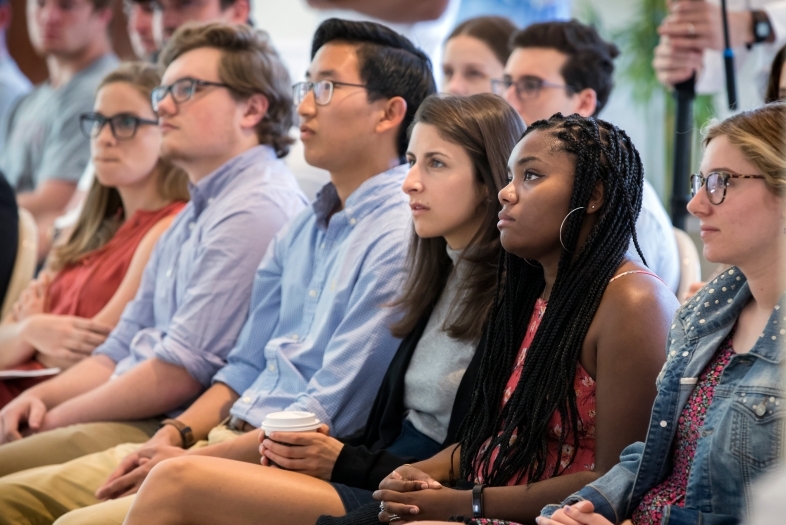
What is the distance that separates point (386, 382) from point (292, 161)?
1650mm

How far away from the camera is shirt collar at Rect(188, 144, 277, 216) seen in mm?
2795

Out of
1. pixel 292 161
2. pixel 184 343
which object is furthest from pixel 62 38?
pixel 184 343

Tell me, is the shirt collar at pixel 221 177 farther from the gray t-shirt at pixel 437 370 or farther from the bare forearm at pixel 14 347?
the gray t-shirt at pixel 437 370

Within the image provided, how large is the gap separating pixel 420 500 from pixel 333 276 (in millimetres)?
752

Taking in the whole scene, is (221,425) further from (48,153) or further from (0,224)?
(48,153)

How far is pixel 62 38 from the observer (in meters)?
4.96

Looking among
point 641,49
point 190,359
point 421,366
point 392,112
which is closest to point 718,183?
point 421,366

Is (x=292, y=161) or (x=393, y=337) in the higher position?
(x=292, y=161)

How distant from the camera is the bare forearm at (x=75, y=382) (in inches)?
109

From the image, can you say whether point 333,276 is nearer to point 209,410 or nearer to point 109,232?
point 209,410

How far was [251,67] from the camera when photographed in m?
2.89

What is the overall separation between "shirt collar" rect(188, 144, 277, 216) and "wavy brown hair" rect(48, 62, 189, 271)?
1.11 feet

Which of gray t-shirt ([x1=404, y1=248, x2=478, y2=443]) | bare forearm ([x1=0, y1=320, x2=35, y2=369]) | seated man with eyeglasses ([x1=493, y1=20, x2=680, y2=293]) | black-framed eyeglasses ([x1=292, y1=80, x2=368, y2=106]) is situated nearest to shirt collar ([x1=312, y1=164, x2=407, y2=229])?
black-framed eyeglasses ([x1=292, y1=80, x2=368, y2=106])

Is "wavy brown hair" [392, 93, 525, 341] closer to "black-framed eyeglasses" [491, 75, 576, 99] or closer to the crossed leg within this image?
the crossed leg
